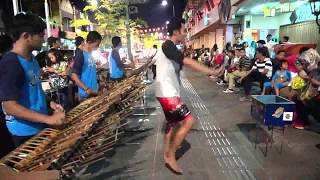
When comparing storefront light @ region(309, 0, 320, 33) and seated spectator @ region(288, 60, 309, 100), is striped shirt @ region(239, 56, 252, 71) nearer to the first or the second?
storefront light @ region(309, 0, 320, 33)

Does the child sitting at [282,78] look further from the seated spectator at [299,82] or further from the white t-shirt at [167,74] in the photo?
the white t-shirt at [167,74]

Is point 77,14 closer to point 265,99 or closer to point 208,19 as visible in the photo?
point 208,19

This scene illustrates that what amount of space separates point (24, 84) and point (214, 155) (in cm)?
353

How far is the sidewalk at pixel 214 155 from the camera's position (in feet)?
15.4

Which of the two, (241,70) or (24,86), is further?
(241,70)

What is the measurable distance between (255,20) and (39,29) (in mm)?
17937

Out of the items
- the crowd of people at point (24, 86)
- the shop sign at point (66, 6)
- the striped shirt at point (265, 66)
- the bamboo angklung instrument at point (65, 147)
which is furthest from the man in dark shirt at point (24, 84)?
the shop sign at point (66, 6)

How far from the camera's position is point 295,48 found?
10016 mm

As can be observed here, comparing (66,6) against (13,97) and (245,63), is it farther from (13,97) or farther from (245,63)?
(13,97)

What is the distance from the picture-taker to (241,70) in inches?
456

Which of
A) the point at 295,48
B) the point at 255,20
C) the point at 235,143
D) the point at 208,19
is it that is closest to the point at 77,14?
the point at 208,19

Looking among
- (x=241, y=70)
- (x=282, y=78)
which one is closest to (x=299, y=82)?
(x=282, y=78)

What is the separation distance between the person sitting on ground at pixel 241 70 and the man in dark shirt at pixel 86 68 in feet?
22.5

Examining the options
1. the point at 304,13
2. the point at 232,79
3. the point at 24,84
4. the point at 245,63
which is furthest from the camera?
the point at 304,13
